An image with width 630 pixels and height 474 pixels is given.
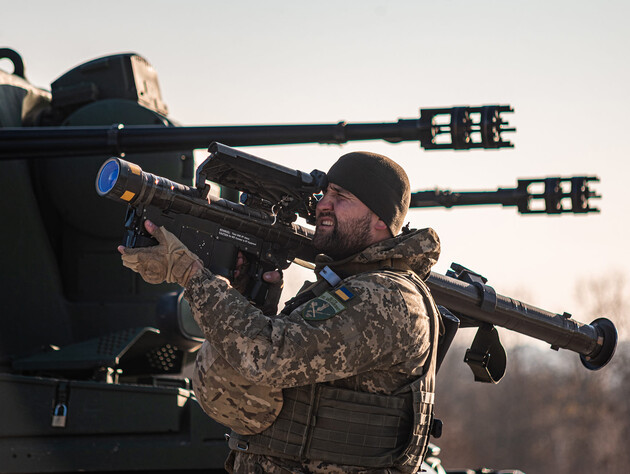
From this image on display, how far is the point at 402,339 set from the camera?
363 centimetres

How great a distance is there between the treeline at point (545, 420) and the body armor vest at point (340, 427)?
1527 inches

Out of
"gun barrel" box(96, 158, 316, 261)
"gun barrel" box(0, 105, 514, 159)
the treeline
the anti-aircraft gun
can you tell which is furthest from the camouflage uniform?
the treeline

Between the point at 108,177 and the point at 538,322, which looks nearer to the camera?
the point at 108,177

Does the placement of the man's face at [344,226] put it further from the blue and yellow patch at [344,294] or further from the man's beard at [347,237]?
the blue and yellow patch at [344,294]

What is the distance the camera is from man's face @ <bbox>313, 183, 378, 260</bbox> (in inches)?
158

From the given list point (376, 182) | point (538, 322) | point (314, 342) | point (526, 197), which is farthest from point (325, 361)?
point (526, 197)

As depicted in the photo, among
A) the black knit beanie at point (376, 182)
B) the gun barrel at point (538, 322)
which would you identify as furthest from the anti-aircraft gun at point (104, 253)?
the black knit beanie at point (376, 182)

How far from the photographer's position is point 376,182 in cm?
405

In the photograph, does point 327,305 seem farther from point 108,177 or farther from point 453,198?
point 453,198

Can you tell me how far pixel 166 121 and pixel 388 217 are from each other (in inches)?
124

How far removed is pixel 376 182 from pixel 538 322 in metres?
1.65

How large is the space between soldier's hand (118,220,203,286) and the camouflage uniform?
100 millimetres

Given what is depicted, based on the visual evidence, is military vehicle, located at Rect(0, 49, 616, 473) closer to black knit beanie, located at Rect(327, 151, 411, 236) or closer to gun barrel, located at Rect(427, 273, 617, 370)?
gun barrel, located at Rect(427, 273, 617, 370)


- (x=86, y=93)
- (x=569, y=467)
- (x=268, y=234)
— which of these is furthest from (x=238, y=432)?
(x=569, y=467)
